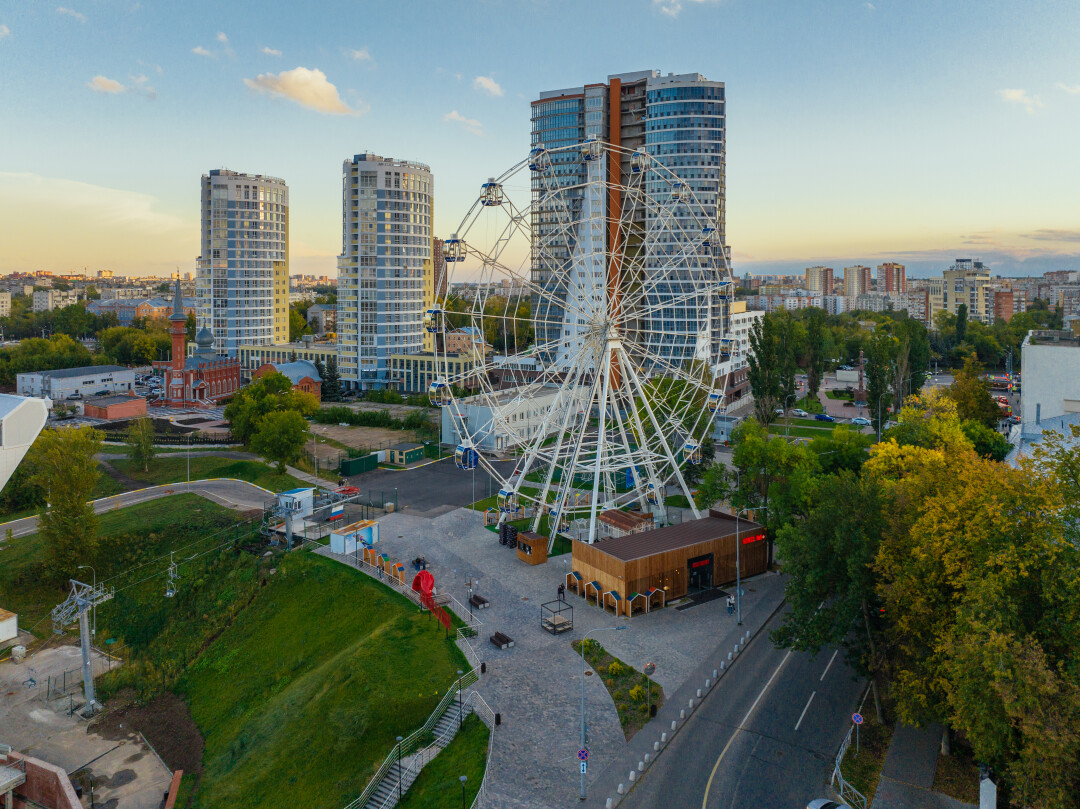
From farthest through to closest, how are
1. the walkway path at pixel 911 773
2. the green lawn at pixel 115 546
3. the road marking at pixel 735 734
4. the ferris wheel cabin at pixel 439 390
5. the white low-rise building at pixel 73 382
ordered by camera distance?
the white low-rise building at pixel 73 382 < the ferris wheel cabin at pixel 439 390 < the green lawn at pixel 115 546 < the road marking at pixel 735 734 < the walkway path at pixel 911 773

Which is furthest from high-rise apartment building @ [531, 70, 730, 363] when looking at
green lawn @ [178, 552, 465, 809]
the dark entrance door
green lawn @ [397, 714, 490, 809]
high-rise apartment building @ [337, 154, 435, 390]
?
green lawn @ [397, 714, 490, 809]

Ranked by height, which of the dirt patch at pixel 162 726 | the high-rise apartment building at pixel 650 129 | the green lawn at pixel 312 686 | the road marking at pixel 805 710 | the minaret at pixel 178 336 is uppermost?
the high-rise apartment building at pixel 650 129

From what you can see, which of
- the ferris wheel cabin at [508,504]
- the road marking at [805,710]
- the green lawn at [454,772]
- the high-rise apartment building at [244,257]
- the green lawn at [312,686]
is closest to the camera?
the green lawn at [454,772]

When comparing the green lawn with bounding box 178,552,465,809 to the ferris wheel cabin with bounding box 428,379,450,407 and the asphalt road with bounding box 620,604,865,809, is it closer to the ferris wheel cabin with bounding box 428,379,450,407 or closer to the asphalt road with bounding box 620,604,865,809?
the asphalt road with bounding box 620,604,865,809

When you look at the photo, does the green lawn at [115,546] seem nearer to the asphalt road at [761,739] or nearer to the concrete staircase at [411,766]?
the concrete staircase at [411,766]

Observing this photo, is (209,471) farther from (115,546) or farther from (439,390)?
(439,390)

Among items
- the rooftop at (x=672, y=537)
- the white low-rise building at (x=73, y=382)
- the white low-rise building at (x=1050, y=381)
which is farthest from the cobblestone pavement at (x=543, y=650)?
the white low-rise building at (x=73, y=382)
